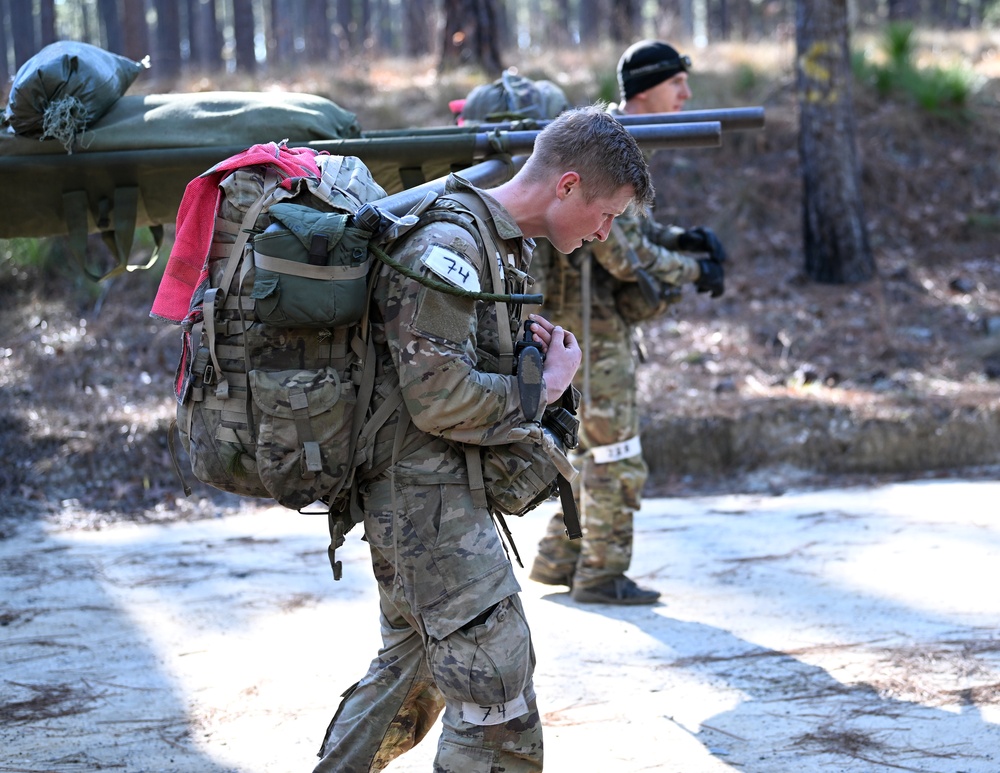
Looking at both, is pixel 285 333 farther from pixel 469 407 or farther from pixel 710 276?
pixel 710 276

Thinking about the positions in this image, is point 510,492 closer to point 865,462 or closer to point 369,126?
point 865,462

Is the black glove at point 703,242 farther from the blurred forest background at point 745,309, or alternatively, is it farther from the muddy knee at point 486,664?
the muddy knee at point 486,664

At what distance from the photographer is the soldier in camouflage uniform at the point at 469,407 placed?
2.69 metres

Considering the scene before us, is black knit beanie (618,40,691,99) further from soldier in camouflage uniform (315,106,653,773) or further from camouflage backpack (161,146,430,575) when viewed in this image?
camouflage backpack (161,146,430,575)

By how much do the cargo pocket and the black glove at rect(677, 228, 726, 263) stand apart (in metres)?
3.24

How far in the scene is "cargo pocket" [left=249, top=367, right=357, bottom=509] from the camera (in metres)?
2.73

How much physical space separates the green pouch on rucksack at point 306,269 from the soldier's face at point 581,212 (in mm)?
554

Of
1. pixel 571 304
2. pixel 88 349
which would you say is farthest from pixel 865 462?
pixel 88 349

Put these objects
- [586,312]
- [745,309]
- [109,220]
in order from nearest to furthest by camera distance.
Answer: [109,220]
[586,312]
[745,309]

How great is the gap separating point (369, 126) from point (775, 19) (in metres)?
24.2

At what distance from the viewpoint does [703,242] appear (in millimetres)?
5684

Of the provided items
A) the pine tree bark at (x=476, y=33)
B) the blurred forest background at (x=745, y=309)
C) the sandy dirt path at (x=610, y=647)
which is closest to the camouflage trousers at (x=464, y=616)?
the sandy dirt path at (x=610, y=647)

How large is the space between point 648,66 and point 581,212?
2.95 metres

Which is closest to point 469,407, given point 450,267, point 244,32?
point 450,267
